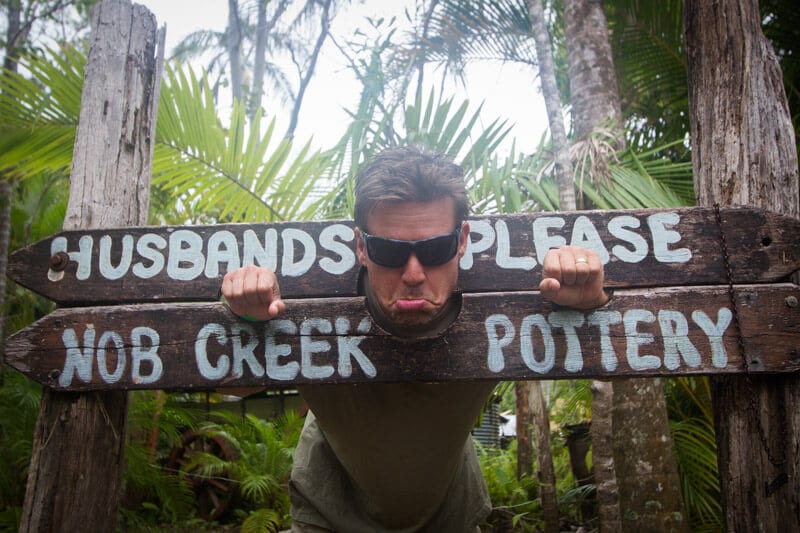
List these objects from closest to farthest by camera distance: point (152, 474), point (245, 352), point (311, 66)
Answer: point (245, 352)
point (152, 474)
point (311, 66)

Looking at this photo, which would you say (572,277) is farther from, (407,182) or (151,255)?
(151,255)

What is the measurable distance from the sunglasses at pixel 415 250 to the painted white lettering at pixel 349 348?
23 cm

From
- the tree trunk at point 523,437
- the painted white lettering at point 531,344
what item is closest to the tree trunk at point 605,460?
the painted white lettering at point 531,344

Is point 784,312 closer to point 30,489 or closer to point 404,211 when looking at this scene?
point 404,211

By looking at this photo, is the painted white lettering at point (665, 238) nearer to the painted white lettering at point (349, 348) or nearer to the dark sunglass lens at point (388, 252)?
the dark sunglass lens at point (388, 252)

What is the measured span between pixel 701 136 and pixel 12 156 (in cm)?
390

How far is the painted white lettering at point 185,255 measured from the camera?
2201mm

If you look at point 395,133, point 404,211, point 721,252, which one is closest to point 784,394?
point 721,252

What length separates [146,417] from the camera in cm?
630

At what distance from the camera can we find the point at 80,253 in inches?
89.3

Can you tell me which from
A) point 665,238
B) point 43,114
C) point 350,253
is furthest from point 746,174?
point 43,114

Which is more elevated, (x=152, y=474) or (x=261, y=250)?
(x=261, y=250)

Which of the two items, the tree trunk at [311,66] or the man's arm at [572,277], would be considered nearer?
the man's arm at [572,277]

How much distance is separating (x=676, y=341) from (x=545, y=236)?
54 centimetres
